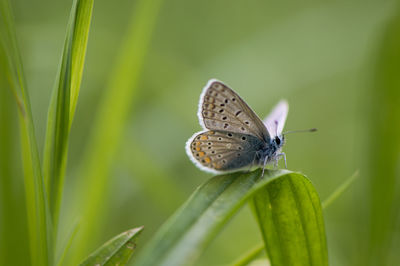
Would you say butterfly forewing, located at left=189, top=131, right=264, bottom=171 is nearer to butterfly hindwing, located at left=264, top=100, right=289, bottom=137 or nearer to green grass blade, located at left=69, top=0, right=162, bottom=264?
butterfly hindwing, located at left=264, top=100, right=289, bottom=137

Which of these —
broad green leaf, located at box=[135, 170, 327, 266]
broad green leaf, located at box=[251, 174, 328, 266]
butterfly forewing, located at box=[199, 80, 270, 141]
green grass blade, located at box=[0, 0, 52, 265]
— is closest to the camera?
broad green leaf, located at box=[135, 170, 327, 266]

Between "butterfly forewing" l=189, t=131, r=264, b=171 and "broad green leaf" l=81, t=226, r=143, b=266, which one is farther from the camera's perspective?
"butterfly forewing" l=189, t=131, r=264, b=171

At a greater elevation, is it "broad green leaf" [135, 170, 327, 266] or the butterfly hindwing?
"broad green leaf" [135, 170, 327, 266]

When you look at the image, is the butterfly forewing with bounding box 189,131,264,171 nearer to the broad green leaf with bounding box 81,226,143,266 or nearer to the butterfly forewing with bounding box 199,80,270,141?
the butterfly forewing with bounding box 199,80,270,141

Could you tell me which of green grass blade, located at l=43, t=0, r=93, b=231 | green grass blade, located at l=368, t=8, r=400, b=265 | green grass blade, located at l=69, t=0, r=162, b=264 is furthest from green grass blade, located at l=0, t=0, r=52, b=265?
green grass blade, located at l=368, t=8, r=400, b=265

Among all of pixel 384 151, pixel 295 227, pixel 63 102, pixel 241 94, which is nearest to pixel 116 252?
pixel 63 102

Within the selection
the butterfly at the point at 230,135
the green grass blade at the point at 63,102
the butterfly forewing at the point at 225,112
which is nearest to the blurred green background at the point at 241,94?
the green grass blade at the point at 63,102

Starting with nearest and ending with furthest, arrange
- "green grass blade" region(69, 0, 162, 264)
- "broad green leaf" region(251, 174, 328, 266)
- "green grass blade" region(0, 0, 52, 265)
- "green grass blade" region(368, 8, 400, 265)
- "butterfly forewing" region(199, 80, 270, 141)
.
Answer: "green grass blade" region(0, 0, 52, 265), "broad green leaf" region(251, 174, 328, 266), "green grass blade" region(368, 8, 400, 265), "butterfly forewing" region(199, 80, 270, 141), "green grass blade" region(69, 0, 162, 264)
